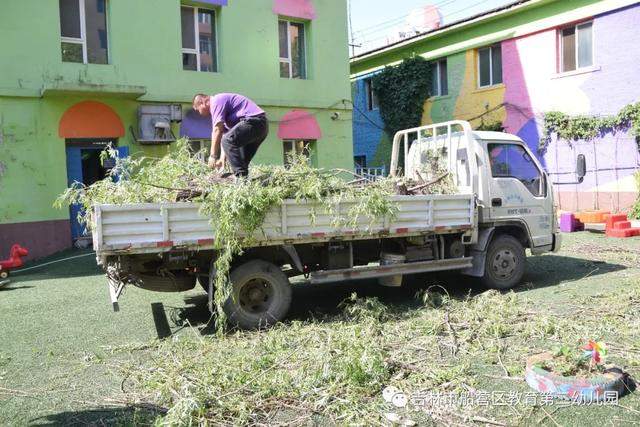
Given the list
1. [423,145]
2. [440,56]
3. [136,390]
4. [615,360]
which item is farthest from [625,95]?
[136,390]

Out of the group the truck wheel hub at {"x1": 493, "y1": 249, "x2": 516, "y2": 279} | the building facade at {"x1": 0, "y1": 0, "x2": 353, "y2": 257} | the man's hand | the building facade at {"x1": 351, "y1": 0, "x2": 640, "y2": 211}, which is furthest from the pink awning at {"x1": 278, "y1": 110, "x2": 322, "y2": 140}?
the truck wheel hub at {"x1": 493, "y1": 249, "x2": 516, "y2": 279}

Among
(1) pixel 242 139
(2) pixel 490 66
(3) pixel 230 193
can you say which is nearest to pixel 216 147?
(1) pixel 242 139

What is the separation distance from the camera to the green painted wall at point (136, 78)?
11664mm

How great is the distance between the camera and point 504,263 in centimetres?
811

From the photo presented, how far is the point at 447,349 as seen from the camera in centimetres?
528

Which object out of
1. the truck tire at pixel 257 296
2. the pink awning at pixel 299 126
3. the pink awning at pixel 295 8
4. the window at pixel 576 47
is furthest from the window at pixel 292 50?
the truck tire at pixel 257 296

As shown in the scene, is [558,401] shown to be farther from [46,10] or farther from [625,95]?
[625,95]

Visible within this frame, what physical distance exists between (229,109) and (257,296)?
95.8 inches

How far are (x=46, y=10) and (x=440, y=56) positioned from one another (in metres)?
13.5

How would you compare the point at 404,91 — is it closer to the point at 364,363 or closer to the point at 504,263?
the point at 504,263

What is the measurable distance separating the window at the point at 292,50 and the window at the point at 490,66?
7183 mm

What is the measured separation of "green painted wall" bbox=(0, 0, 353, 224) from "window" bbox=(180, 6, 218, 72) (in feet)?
0.85

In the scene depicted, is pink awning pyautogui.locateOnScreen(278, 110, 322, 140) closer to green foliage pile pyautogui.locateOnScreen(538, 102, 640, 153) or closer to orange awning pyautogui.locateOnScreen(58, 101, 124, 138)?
orange awning pyautogui.locateOnScreen(58, 101, 124, 138)

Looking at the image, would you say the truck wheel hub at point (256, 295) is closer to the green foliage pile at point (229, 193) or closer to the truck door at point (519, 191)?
the green foliage pile at point (229, 193)
